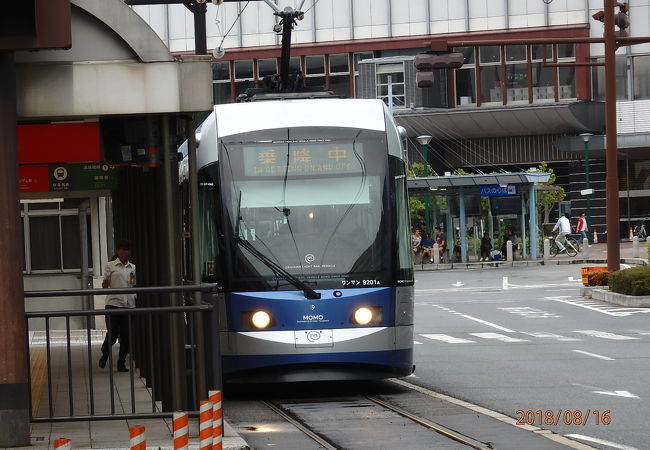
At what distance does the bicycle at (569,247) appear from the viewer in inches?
2156

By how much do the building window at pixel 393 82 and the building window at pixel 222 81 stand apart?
25.2ft

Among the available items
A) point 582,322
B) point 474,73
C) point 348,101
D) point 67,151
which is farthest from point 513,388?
point 474,73

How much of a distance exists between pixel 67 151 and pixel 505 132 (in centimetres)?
5381

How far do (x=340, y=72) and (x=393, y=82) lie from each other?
3.17m

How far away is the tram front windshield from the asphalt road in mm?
1940

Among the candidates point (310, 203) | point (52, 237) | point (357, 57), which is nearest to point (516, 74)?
point (357, 57)

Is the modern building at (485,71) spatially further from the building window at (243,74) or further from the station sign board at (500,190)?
the station sign board at (500,190)

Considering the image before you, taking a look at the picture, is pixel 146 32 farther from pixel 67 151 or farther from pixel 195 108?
pixel 67 151

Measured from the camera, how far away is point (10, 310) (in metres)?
10.6

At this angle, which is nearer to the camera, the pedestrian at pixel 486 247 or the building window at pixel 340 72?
the pedestrian at pixel 486 247

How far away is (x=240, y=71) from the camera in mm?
69812

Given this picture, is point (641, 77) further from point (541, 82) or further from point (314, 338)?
point (314, 338)

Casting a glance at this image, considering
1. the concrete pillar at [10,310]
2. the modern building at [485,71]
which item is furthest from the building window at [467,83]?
the concrete pillar at [10,310]
